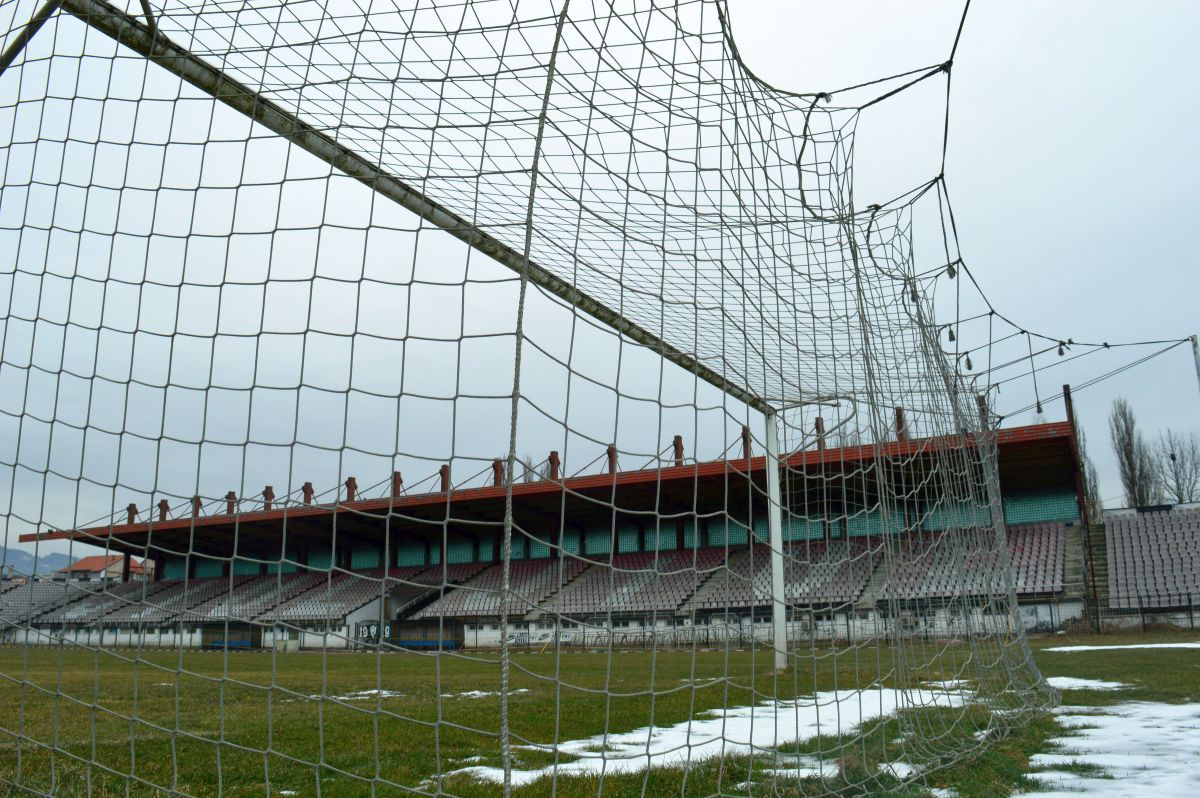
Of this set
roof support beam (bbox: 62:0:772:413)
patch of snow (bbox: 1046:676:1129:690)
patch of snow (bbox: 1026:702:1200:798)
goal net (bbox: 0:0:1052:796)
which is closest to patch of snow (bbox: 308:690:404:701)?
goal net (bbox: 0:0:1052:796)

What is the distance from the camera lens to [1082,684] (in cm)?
741

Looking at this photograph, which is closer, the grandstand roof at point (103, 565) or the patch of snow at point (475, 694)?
the grandstand roof at point (103, 565)

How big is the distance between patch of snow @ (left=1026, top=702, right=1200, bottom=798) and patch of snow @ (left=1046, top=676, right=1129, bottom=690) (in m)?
1.49

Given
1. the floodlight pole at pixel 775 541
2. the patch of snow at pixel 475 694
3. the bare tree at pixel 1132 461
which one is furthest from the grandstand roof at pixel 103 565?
the bare tree at pixel 1132 461

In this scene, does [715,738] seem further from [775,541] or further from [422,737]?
[775,541]

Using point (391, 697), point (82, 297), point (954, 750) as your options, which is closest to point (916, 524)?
point (954, 750)

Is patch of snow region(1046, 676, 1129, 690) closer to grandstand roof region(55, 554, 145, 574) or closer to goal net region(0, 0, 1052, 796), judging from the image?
goal net region(0, 0, 1052, 796)

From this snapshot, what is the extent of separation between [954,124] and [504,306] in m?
2.61

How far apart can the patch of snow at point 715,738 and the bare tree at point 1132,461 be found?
33.8 metres

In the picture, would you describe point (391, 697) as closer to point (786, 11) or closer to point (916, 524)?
point (916, 524)

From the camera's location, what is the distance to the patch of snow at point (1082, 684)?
705 cm

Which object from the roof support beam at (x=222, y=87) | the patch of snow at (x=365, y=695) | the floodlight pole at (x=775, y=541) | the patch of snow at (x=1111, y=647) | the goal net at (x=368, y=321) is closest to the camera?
the goal net at (x=368, y=321)

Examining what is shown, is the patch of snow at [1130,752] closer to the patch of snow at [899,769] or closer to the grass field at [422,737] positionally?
the grass field at [422,737]

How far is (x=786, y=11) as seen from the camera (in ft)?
14.4
